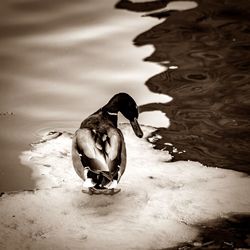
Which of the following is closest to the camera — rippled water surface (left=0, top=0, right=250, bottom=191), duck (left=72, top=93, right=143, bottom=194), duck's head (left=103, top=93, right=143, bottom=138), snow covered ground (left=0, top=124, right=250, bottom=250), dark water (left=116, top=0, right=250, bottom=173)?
snow covered ground (left=0, top=124, right=250, bottom=250)

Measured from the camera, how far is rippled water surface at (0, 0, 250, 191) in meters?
4.31

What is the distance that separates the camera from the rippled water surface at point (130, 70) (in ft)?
14.1

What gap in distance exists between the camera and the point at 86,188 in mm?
3576

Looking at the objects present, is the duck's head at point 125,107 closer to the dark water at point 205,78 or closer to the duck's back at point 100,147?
the duck's back at point 100,147

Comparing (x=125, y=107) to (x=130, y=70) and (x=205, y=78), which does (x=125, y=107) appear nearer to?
(x=205, y=78)

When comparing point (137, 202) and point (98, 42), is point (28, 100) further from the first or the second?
point (137, 202)

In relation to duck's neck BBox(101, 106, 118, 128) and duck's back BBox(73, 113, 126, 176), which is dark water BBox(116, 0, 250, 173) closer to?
duck's neck BBox(101, 106, 118, 128)

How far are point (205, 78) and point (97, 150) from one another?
2207 mm

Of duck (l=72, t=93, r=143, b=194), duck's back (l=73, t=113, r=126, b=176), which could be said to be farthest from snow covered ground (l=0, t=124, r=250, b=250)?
duck's back (l=73, t=113, r=126, b=176)

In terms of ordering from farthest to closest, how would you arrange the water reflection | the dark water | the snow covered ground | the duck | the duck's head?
the water reflection, the dark water, the duck's head, the duck, the snow covered ground

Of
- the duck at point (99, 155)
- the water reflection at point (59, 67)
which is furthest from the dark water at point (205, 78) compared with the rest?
the duck at point (99, 155)

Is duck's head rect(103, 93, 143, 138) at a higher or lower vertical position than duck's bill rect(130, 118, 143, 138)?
higher

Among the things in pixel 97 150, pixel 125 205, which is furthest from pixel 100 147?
pixel 125 205

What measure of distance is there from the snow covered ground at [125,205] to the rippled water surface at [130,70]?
18 cm
